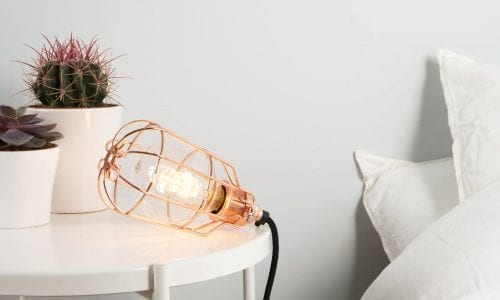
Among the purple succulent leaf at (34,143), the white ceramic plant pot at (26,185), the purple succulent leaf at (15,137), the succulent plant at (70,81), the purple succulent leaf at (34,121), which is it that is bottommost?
the white ceramic plant pot at (26,185)

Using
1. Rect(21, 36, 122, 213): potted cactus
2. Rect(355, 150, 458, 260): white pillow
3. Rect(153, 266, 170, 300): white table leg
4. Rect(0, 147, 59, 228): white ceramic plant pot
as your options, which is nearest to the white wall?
Rect(355, 150, 458, 260): white pillow

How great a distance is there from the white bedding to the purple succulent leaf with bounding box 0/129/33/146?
21.3 inches

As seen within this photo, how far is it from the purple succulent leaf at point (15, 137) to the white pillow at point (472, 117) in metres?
0.73

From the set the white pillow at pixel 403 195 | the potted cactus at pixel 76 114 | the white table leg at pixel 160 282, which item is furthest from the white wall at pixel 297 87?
the white table leg at pixel 160 282

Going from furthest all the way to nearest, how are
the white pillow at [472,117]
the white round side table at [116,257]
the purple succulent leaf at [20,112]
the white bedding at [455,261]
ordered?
1. the white pillow at [472,117]
2. the purple succulent leaf at [20,112]
3. the white bedding at [455,261]
4. the white round side table at [116,257]

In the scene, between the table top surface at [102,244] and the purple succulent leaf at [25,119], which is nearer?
the table top surface at [102,244]

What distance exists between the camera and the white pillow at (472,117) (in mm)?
1196

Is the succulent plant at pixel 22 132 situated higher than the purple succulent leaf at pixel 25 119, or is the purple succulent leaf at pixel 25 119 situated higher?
the purple succulent leaf at pixel 25 119

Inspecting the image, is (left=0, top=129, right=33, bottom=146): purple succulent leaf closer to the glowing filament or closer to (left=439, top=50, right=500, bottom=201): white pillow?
the glowing filament

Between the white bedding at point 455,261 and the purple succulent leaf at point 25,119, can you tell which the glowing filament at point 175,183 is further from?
the white bedding at point 455,261

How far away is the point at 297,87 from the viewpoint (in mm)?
1321

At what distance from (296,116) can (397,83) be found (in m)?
0.21

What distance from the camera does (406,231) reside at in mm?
1223

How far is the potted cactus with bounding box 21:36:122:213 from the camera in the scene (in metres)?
1.01
